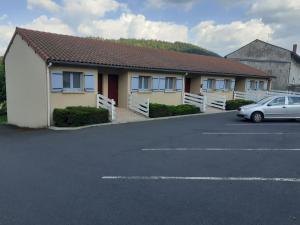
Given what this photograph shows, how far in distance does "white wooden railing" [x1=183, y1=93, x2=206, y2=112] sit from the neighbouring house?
53 cm

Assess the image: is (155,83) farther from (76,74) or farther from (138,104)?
(76,74)

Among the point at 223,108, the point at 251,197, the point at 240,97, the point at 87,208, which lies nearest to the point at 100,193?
the point at 87,208

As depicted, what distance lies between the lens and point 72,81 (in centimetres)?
1653

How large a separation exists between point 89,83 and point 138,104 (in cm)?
363

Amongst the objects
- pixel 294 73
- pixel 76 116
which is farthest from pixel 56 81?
pixel 294 73

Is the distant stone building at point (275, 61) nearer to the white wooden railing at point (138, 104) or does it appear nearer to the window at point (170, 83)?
the window at point (170, 83)

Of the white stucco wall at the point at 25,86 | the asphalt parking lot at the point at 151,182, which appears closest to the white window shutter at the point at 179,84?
the white stucco wall at the point at 25,86

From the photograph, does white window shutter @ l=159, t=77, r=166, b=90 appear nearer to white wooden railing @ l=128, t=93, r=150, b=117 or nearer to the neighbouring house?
the neighbouring house

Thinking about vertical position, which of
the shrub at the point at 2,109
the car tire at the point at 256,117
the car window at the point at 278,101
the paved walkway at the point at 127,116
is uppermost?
the car window at the point at 278,101

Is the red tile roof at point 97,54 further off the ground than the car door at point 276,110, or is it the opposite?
the red tile roof at point 97,54

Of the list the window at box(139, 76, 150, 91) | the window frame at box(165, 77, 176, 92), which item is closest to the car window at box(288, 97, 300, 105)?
the window frame at box(165, 77, 176, 92)

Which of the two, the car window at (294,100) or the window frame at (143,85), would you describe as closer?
the car window at (294,100)

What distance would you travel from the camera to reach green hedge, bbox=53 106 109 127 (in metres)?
14.6

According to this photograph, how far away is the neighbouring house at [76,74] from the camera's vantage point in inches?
617
